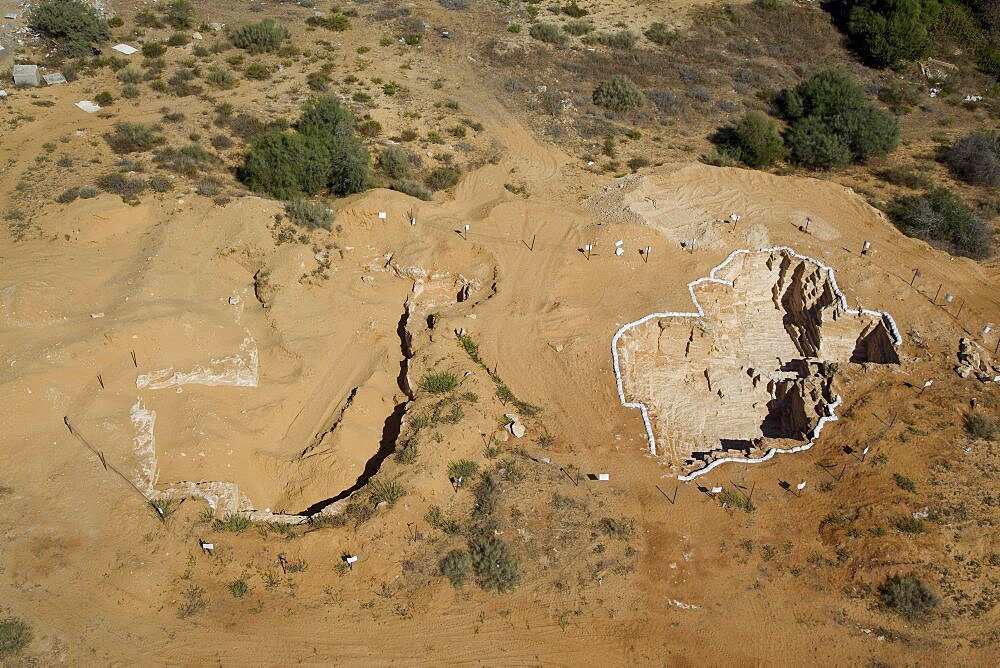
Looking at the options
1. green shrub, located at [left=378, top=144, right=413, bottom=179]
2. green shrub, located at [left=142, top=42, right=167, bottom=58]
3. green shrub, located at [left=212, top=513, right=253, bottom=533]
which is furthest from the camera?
green shrub, located at [left=142, top=42, right=167, bottom=58]

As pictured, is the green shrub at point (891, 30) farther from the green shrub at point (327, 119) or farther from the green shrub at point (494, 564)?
the green shrub at point (494, 564)

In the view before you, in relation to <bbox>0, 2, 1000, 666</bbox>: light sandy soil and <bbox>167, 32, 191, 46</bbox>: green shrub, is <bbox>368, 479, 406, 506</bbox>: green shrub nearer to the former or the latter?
<bbox>0, 2, 1000, 666</bbox>: light sandy soil

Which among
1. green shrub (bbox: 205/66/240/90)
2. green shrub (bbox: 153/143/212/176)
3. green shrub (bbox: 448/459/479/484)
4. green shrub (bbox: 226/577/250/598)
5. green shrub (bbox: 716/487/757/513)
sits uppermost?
green shrub (bbox: 205/66/240/90)

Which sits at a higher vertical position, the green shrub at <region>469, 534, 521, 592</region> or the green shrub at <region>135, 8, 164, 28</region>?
the green shrub at <region>135, 8, 164, 28</region>

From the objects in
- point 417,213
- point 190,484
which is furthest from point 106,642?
point 417,213

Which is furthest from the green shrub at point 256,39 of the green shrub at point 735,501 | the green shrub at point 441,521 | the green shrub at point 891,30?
the green shrub at point 891,30

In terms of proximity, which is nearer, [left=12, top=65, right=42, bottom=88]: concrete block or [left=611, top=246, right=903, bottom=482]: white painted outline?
[left=611, top=246, right=903, bottom=482]: white painted outline

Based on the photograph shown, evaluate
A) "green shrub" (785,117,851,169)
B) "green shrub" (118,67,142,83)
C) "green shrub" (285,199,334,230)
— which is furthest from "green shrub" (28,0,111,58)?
"green shrub" (785,117,851,169)
